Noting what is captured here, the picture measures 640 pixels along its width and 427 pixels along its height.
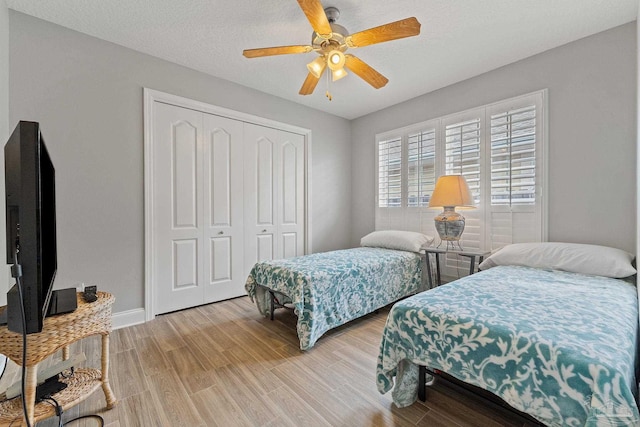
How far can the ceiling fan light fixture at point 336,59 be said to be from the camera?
6.46 feet

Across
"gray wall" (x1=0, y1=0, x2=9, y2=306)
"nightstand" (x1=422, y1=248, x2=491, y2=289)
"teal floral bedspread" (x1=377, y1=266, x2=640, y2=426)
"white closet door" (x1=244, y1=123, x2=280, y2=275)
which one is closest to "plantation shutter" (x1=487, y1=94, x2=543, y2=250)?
"nightstand" (x1=422, y1=248, x2=491, y2=289)

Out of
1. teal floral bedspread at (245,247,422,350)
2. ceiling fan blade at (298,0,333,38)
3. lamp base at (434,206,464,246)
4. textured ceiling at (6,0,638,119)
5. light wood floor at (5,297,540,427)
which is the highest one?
textured ceiling at (6,0,638,119)

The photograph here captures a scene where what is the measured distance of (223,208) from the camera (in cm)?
316

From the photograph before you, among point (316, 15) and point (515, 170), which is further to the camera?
Result: point (515, 170)

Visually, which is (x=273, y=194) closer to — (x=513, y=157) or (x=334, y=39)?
(x=334, y=39)

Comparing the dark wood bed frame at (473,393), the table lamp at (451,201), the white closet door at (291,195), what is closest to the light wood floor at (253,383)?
the dark wood bed frame at (473,393)

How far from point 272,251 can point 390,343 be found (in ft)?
7.74

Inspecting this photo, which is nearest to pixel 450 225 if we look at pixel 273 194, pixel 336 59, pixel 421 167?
pixel 421 167

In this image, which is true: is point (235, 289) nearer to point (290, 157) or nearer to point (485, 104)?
point (290, 157)

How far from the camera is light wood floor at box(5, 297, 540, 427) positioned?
4.63 ft

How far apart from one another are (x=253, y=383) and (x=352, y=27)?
274 cm

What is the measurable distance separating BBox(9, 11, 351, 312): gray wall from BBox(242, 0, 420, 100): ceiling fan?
4.55 ft

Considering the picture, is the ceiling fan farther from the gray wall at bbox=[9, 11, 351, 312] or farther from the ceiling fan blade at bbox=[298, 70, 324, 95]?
the gray wall at bbox=[9, 11, 351, 312]

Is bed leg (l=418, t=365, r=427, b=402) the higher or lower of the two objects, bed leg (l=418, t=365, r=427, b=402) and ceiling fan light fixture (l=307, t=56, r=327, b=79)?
→ the lower
